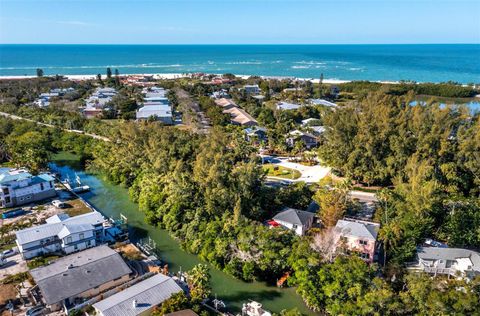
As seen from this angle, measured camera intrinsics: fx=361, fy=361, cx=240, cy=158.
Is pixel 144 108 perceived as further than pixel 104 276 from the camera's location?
Yes

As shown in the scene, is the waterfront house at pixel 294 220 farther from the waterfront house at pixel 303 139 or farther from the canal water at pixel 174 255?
the waterfront house at pixel 303 139

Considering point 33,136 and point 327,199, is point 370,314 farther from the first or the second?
point 33,136

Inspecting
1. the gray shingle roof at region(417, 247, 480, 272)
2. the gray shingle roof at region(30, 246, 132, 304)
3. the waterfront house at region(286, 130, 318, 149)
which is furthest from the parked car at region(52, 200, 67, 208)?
the gray shingle roof at region(417, 247, 480, 272)

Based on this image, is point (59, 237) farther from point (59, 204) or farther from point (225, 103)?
point (225, 103)

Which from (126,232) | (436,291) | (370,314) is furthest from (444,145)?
(126,232)

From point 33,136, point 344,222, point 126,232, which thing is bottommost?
point 126,232

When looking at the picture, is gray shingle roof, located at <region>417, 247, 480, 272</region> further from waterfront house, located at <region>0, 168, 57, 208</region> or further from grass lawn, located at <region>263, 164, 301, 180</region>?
waterfront house, located at <region>0, 168, 57, 208</region>

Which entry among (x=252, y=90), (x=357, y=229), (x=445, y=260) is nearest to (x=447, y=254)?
(x=445, y=260)
